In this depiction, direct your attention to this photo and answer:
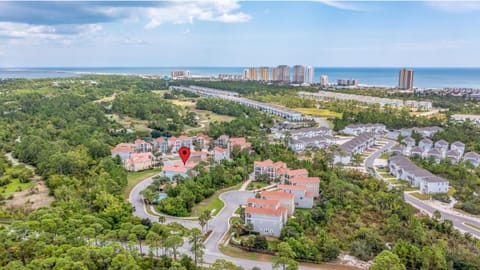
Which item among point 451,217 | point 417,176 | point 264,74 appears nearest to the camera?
point 451,217

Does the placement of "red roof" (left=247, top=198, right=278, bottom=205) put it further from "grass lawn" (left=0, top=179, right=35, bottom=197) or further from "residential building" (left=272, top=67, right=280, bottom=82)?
"residential building" (left=272, top=67, right=280, bottom=82)

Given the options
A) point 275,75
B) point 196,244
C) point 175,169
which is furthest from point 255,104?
point 275,75

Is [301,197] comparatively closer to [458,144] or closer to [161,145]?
[161,145]

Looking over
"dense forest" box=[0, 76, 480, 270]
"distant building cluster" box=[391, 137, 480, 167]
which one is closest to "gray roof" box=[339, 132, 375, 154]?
"distant building cluster" box=[391, 137, 480, 167]

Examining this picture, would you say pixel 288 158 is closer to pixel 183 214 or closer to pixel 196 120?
pixel 183 214

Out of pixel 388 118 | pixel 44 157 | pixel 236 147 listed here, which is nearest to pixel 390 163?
pixel 236 147

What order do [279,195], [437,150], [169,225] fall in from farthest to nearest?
1. [437,150]
2. [279,195]
3. [169,225]

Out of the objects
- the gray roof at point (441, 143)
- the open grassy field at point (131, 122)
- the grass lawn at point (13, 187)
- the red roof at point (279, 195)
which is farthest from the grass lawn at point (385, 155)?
the grass lawn at point (13, 187)
